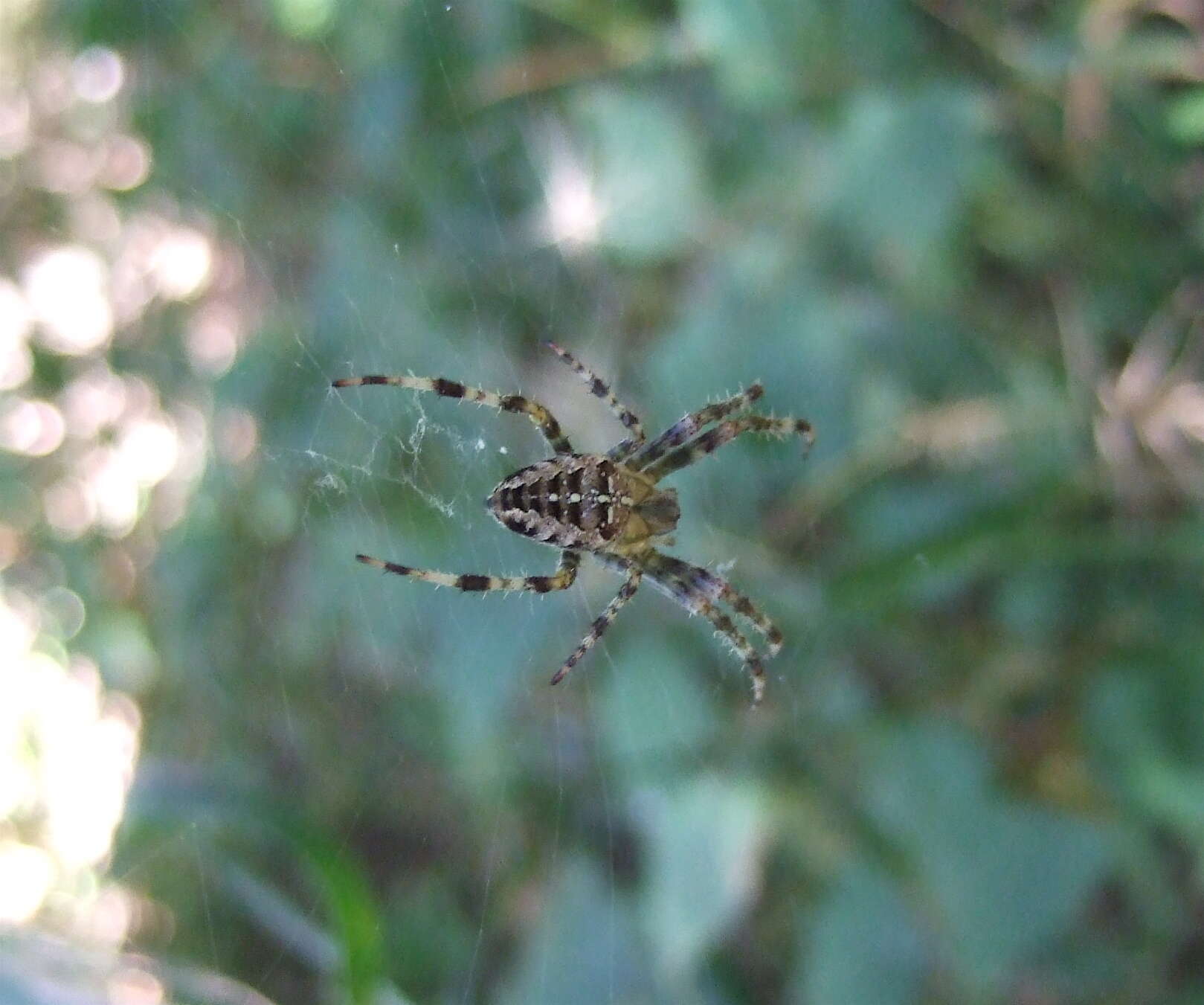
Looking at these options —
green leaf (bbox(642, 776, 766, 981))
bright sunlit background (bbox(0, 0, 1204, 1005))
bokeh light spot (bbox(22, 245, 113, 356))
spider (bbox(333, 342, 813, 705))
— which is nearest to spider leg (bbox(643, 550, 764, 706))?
spider (bbox(333, 342, 813, 705))

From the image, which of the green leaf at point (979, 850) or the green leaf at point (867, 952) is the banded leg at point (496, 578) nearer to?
the green leaf at point (979, 850)

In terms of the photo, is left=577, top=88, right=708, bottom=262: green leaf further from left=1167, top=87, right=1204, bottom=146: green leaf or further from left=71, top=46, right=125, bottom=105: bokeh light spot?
left=71, top=46, right=125, bottom=105: bokeh light spot

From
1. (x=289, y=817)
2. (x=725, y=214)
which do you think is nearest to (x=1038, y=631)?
(x=725, y=214)

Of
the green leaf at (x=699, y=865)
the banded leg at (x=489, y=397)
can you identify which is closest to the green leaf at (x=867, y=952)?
the green leaf at (x=699, y=865)

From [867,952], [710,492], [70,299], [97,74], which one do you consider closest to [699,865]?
[867,952]

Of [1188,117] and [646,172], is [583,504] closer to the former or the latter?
[646,172]
